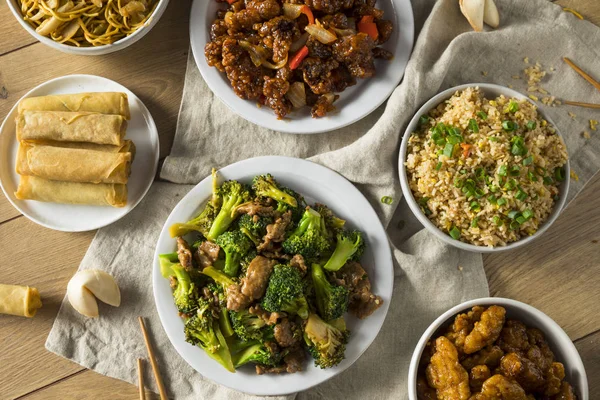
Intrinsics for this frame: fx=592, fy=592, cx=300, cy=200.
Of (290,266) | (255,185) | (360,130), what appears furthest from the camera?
(360,130)

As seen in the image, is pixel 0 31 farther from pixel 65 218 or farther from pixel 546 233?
pixel 546 233

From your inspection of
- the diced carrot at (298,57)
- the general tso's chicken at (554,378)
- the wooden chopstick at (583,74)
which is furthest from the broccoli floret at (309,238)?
the wooden chopstick at (583,74)

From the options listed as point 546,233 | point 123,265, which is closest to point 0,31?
point 123,265

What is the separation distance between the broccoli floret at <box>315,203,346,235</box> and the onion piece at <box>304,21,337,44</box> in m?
0.97

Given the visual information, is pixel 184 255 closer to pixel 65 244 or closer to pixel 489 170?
pixel 65 244

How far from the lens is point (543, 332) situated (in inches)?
131

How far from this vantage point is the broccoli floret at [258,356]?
3314mm

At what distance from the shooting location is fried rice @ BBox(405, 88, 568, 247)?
3270 mm

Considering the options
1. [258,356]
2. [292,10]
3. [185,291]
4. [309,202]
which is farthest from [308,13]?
[258,356]

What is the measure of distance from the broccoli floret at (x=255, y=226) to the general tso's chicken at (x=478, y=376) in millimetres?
1350

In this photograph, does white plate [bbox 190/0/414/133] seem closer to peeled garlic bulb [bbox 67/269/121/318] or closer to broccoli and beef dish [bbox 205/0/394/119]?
broccoli and beef dish [bbox 205/0/394/119]

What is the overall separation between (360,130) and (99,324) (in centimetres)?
206

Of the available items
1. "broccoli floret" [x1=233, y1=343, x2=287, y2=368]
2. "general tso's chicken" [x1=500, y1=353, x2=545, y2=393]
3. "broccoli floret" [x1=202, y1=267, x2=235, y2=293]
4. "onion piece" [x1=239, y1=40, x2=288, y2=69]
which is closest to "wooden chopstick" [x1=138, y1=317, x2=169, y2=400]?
"broccoli floret" [x1=233, y1=343, x2=287, y2=368]

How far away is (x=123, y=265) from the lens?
376 cm
